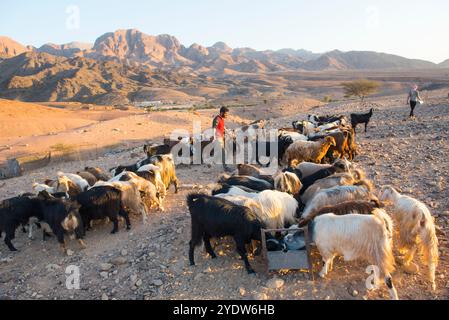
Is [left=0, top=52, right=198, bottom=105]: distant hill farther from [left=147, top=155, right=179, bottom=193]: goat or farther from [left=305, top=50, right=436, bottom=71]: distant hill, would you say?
[left=305, top=50, right=436, bottom=71]: distant hill

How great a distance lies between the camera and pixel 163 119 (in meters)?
24.8

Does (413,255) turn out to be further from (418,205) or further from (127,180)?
(127,180)

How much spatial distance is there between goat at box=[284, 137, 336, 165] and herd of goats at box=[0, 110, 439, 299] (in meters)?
0.03

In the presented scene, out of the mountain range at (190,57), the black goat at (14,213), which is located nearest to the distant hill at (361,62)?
the mountain range at (190,57)

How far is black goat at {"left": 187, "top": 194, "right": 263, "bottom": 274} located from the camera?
5.23 metres

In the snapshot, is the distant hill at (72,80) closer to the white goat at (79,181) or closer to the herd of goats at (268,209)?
the white goat at (79,181)

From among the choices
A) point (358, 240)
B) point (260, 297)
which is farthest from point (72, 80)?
point (358, 240)

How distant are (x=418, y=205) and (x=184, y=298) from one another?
3304 millimetres

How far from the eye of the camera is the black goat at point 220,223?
5.23m

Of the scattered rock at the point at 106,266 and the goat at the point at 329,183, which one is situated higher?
the goat at the point at 329,183

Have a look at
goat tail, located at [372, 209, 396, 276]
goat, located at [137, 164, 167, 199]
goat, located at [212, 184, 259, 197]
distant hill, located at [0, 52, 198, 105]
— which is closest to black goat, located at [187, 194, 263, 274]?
goat, located at [212, 184, 259, 197]

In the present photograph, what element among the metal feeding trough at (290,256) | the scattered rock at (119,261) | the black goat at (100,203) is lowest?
the scattered rock at (119,261)

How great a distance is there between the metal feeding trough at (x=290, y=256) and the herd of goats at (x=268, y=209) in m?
0.16
